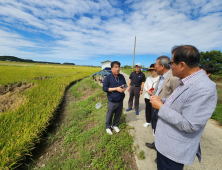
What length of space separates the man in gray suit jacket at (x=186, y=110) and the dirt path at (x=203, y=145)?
1.08 meters

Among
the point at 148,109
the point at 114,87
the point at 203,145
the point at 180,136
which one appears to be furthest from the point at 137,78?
the point at 180,136

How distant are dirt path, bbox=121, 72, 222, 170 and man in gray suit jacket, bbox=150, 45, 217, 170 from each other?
42.6 inches

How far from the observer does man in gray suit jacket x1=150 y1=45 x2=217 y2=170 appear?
0.78m

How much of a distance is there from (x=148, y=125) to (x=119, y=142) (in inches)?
46.0

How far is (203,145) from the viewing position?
2.34 metres

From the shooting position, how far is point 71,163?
2.14 m

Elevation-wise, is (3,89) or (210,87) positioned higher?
(210,87)

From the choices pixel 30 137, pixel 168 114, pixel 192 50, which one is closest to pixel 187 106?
pixel 168 114

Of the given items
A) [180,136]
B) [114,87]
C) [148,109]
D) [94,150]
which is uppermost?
[114,87]

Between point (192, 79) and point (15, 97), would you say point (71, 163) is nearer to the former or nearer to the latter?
point (192, 79)

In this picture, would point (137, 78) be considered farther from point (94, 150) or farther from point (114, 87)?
point (94, 150)

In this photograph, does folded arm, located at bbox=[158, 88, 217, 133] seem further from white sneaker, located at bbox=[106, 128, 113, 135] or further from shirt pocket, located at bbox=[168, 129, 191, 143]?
white sneaker, located at bbox=[106, 128, 113, 135]

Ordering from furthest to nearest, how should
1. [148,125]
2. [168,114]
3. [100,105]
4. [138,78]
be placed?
1. [100,105]
2. [138,78]
3. [148,125]
4. [168,114]

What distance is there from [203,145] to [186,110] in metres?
2.51
